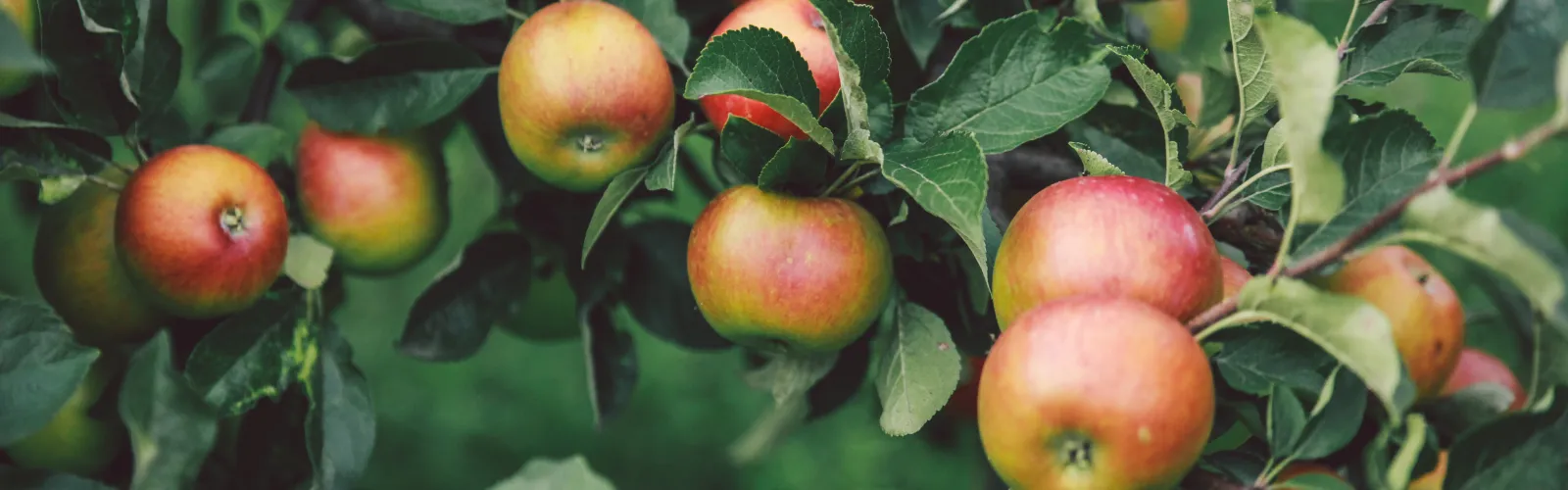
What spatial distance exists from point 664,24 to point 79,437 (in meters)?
0.58

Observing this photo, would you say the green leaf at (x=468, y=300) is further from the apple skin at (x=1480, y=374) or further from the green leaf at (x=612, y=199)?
the apple skin at (x=1480, y=374)

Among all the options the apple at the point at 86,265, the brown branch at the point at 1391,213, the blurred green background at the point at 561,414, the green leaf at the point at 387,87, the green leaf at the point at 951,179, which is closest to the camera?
the brown branch at the point at 1391,213

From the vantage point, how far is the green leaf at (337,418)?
94cm

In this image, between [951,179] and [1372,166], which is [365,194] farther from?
[1372,166]

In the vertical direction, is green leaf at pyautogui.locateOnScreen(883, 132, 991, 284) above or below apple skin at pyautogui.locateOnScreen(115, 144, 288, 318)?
above

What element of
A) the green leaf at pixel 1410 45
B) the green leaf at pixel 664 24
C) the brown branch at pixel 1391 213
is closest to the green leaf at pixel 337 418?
the green leaf at pixel 664 24

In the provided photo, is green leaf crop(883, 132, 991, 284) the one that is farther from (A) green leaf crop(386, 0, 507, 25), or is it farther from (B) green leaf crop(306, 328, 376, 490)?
(B) green leaf crop(306, 328, 376, 490)

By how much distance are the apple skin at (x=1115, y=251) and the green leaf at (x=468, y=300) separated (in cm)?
57

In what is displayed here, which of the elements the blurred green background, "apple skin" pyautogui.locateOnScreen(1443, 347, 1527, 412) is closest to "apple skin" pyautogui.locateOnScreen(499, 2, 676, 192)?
"apple skin" pyautogui.locateOnScreen(1443, 347, 1527, 412)

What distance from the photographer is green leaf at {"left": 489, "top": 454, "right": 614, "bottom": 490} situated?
0.85 meters

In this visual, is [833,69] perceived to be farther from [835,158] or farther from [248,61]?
[248,61]

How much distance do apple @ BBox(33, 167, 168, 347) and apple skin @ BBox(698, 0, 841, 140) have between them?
485mm

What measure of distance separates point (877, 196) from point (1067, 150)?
220 millimetres

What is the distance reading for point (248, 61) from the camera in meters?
1.07
